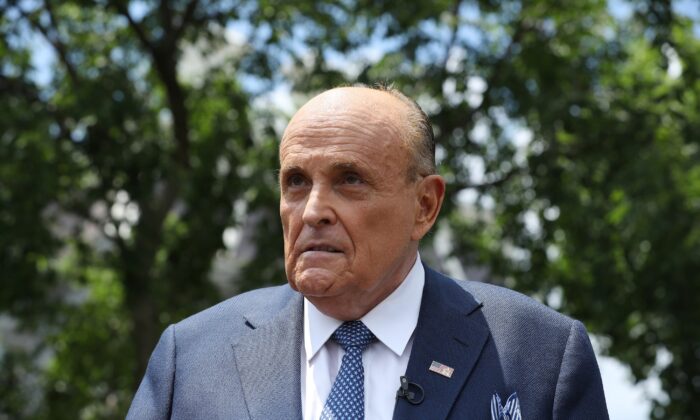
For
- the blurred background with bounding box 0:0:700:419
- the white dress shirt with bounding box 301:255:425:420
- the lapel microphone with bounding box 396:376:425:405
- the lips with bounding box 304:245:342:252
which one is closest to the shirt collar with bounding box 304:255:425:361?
the white dress shirt with bounding box 301:255:425:420

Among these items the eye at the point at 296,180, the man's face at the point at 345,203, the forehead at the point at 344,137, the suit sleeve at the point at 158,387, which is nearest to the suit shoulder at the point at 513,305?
the man's face at the point at 345,203

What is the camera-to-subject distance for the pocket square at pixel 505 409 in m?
2.97

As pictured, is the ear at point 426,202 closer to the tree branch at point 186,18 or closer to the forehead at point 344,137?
the forehead at point 344,137

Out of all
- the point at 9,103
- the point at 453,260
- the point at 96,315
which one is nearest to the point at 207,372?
the point at 9,103

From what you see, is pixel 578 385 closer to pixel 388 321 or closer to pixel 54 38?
pixel 388 321

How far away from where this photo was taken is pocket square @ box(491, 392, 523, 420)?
2973 millimetres

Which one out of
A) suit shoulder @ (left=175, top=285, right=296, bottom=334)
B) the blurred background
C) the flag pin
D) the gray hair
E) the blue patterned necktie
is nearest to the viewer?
the blue patterned necktie

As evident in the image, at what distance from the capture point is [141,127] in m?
11.8

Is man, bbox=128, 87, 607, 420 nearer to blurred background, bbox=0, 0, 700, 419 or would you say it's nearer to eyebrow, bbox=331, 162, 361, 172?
eyebrow, bbox=331, 162, 361, 172

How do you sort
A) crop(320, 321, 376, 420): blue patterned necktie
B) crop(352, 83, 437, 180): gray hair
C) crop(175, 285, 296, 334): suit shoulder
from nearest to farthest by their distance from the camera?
1. crop(320, 321, 376, 420): blue patterned necktie
2. crop(352, 83, 437, 180): gray hair
3. crop(175, 285, 296, 334): suit shoulder

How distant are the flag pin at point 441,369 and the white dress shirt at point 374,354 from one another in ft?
0.26

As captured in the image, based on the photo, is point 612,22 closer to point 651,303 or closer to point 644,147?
point 644,147

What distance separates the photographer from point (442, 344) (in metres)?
3.12

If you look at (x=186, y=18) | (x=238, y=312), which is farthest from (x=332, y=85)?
(x=238, y=312)
